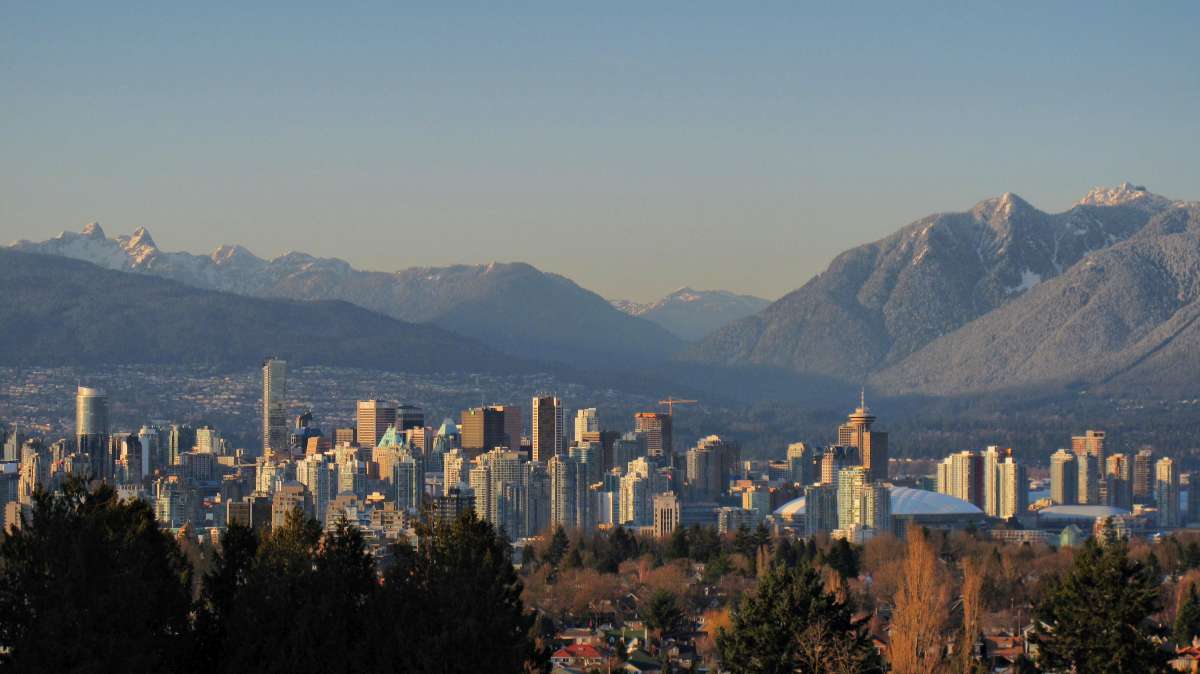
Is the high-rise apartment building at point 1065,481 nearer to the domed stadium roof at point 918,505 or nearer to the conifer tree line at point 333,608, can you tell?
the domed stadium roof at point 918,505

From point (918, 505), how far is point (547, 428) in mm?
39195

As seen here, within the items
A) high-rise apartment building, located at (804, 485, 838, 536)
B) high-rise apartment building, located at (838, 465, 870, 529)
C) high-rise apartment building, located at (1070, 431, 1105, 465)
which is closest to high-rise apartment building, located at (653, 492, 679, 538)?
high-rise apartment building, located at (804, 485, 838, 536)

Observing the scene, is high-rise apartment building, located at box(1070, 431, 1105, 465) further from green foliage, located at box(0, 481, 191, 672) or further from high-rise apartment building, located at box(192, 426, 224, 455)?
green foliage, located at box(0, 481, 191, 672)

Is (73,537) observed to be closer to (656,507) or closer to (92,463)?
(656,507)

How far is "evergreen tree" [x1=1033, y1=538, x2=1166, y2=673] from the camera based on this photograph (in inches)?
1478

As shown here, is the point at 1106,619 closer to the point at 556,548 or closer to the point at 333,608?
the point at 333,608

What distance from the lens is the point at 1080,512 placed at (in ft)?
520

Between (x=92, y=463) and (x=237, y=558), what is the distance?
410ft

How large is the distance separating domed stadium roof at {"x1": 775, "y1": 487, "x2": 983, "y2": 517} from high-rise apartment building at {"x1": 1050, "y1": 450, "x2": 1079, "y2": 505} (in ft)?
67.1

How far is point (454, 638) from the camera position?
109 feet

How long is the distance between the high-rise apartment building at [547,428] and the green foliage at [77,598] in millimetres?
138271

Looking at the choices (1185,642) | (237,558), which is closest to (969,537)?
(1185,642)

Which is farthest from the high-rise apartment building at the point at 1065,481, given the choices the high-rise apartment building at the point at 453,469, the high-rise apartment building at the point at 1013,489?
the high-rise apartment building at the point at 453,469

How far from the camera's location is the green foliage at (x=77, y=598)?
31.1 meters
